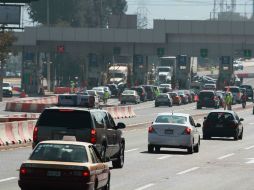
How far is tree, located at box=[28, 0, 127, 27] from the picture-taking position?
172 m

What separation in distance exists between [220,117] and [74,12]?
13397cm

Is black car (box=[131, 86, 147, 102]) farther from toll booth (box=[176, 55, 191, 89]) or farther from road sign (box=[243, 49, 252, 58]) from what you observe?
toll booth (box=[176, 55, 191, 89])

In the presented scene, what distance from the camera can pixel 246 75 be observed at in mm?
199625

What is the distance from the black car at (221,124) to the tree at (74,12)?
11628cm

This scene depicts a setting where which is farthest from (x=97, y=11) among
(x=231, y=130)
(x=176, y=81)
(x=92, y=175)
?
(x=92, y=175)

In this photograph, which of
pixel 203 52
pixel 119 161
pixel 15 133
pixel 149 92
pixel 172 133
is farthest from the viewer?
pixel 203 52

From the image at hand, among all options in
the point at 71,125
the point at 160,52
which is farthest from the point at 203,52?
the point at 71,125

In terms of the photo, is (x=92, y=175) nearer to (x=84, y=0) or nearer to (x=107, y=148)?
(x=107, y=148)

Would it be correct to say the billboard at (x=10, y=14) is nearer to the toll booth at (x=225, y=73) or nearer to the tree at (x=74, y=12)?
the toll booth at (x=225, y=73)

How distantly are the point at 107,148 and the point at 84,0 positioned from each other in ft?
528

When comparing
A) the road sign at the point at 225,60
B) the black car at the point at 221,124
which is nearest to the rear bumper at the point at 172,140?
the black car at the point at 221,124

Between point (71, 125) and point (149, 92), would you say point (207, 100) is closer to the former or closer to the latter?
point (149, 92)

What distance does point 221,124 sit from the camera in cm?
4662

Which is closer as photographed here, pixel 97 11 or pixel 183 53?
pixel 183 53
